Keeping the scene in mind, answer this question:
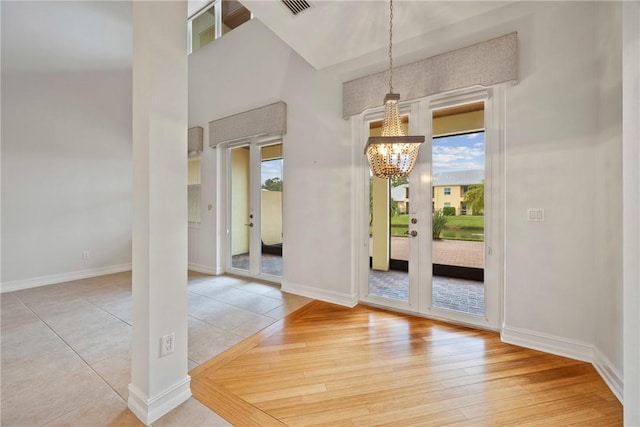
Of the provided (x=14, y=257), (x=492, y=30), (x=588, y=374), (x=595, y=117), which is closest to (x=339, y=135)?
(x=492, y=30)

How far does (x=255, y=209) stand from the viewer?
168 inches

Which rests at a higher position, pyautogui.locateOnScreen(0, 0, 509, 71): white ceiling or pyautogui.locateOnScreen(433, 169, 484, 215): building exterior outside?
pyautogui.locateOnScreen(0, 0, 509, 71): white ceiling

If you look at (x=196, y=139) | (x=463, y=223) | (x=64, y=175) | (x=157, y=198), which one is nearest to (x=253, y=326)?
(x=157, y=198)

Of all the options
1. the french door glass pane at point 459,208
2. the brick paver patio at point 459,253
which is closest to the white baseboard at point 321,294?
the french door glass pane at point 459,208

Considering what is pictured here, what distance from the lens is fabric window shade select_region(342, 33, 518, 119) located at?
229 cm

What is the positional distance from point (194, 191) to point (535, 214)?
202 inches

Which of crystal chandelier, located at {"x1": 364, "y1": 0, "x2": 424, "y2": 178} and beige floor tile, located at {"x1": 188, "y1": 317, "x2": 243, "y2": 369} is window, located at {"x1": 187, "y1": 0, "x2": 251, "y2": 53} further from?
beige floor tile, located at {"x1": 188, "y1": 317, "x2": 243, "y2": 369}

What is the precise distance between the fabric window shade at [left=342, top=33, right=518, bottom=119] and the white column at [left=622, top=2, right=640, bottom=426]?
4.26ft


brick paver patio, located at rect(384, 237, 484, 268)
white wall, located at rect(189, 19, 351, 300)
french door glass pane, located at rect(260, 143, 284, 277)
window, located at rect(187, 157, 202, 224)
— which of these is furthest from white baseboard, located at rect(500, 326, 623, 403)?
window, located at rect(187, 157, 202, 224)

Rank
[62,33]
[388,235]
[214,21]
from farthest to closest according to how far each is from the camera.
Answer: [214,21], [62,33], [388,235]

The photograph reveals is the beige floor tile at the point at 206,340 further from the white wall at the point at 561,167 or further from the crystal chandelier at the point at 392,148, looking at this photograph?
the white wall at the point at 561,167

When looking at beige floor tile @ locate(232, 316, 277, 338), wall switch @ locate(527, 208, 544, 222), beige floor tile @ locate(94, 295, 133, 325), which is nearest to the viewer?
wall switch @ locate(527, 208, 544, 222)

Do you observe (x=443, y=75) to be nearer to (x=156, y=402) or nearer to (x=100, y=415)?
(x=156, y=402)

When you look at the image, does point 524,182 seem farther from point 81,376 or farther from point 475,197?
point 81,376
